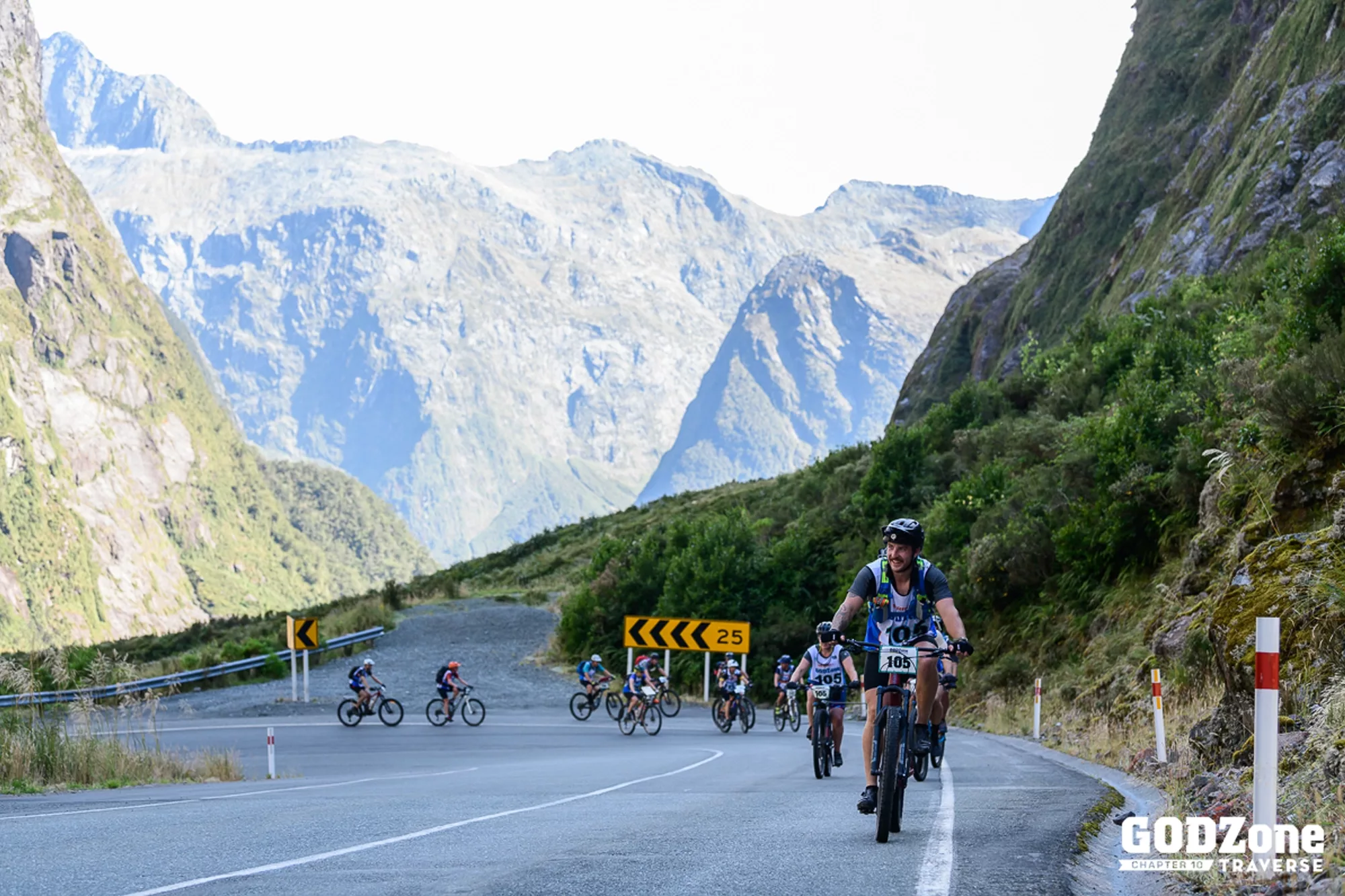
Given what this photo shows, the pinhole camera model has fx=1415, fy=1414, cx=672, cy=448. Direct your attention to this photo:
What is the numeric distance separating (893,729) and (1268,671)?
2.77 meters

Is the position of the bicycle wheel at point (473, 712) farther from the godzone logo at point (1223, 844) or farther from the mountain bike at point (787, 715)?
the godzone logo at point (1223, 844)

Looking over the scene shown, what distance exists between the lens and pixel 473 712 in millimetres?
31500

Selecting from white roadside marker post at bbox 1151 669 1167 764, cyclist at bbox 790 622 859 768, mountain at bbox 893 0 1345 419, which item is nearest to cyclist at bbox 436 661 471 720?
cyclist at bbox 790 622 859 768

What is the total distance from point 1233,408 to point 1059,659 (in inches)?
260

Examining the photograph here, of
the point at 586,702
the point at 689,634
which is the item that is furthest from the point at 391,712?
the point at 689,634

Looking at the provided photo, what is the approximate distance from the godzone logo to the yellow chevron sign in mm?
28846

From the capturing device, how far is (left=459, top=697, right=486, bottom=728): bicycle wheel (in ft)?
103

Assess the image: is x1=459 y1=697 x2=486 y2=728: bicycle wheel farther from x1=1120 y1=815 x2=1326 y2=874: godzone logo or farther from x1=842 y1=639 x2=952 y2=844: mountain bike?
x1=842 y1=639 x2=952 y2=844: mountain bike

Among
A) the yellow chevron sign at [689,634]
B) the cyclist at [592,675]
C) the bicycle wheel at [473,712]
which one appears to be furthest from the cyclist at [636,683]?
the yellow chevron sign at [689,634]

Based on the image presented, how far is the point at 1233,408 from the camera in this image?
22.3 m

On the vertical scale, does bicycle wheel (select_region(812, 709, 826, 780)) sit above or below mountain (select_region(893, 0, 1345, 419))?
below

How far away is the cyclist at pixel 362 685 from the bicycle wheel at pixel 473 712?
2.06m

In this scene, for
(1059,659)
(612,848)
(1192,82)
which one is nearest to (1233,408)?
(1059,659)

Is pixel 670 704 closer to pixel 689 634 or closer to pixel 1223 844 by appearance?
pixel 689 634
